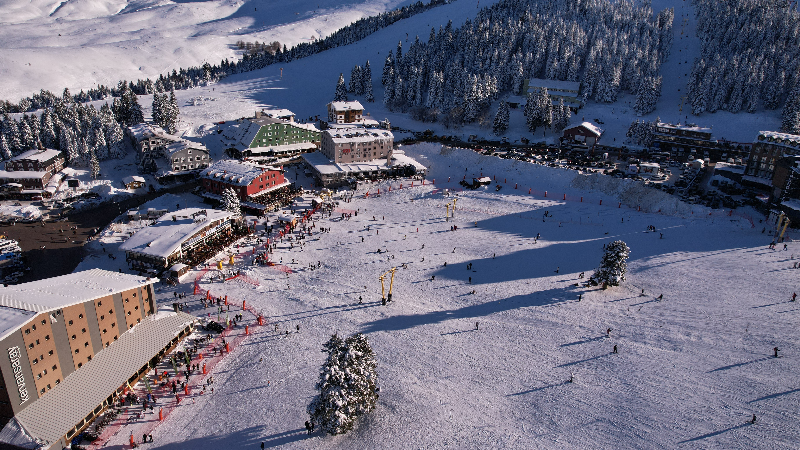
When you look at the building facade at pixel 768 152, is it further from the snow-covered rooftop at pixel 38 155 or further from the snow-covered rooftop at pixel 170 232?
the snow-covered rooftop at pixel 38 155

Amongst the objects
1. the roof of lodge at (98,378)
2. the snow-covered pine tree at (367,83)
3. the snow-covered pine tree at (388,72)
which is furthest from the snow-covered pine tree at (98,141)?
the snow-covered pine tree at (388,72)

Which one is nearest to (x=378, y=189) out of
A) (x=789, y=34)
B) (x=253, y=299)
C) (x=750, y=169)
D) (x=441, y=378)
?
(x=253, y=299)

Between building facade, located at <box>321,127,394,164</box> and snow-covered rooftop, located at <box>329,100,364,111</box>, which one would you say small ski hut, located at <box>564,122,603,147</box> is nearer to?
building facade, located at <box>321,127,394,164</box>

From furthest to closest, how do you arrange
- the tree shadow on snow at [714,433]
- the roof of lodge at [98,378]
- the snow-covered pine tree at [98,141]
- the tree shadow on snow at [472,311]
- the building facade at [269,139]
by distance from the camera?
the building facade at [269,139] < the snow-covered pine tree at [98,141] < the tree shadow on snow at [472,311] < the tree shadow on snow at [714,433] < the roof of lodge at [98,378]

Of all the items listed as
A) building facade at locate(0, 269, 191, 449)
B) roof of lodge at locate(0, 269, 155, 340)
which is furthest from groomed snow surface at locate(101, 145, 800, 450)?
roof of lodge at locate(0, 269, 155, 340)

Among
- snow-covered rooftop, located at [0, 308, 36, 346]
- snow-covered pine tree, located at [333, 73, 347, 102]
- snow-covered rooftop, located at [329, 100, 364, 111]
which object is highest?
snow-covered pine tree, located at [333, 73, 347, 102]
